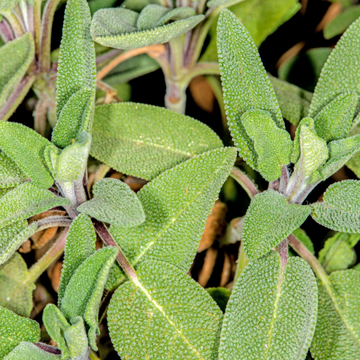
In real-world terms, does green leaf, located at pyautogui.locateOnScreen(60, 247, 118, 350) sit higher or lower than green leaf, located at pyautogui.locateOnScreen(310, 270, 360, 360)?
higher

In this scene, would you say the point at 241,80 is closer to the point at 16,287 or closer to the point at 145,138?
the point at 145,138

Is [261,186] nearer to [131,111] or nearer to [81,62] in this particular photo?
[131,111]

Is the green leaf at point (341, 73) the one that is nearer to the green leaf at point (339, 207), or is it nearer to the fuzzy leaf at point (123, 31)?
the green leaf at point (339, 207)

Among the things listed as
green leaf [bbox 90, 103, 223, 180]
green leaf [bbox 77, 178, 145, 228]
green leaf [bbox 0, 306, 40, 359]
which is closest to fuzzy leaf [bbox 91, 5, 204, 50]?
green leaf [bbox 90, 103, 223, 180]

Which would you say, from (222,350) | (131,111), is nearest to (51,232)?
(131,111)

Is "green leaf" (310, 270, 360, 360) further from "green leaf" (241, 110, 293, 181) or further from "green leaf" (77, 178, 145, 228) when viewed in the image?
"green leaf" (77, 178, 145, 228)
